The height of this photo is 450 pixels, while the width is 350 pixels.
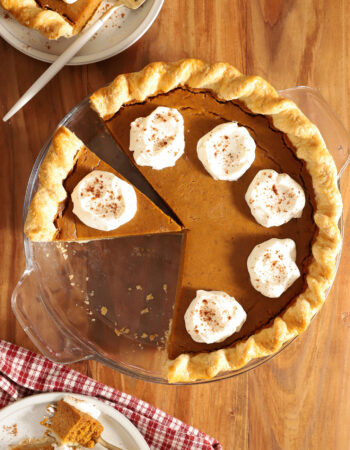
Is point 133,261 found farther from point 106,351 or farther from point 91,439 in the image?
point 91,439

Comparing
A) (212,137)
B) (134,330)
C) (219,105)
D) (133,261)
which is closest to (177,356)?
(134,330)

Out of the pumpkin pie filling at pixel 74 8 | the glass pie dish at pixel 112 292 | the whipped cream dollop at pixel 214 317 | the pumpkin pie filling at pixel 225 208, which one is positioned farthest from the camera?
the glass pie dish at pixel 112 292

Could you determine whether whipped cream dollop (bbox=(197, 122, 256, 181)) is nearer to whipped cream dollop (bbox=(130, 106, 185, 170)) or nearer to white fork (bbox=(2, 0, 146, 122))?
whipped cream dollop (bbox=(130, 106, 185, 170))

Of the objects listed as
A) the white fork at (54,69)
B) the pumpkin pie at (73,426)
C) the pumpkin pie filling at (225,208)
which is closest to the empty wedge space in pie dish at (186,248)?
the pumpkin pie filling at (225,208)

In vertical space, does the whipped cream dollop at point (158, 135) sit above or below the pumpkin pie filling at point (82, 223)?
above

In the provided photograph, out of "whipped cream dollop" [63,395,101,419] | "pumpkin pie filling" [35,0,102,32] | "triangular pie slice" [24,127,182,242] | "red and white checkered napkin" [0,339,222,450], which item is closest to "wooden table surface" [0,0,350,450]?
"red and white checkered napkin" [0,339,222,450]

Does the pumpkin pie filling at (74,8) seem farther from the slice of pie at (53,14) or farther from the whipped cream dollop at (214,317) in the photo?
the whipped cream dollop at (214,317)

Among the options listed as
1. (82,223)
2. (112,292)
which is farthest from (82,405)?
(82,223)
